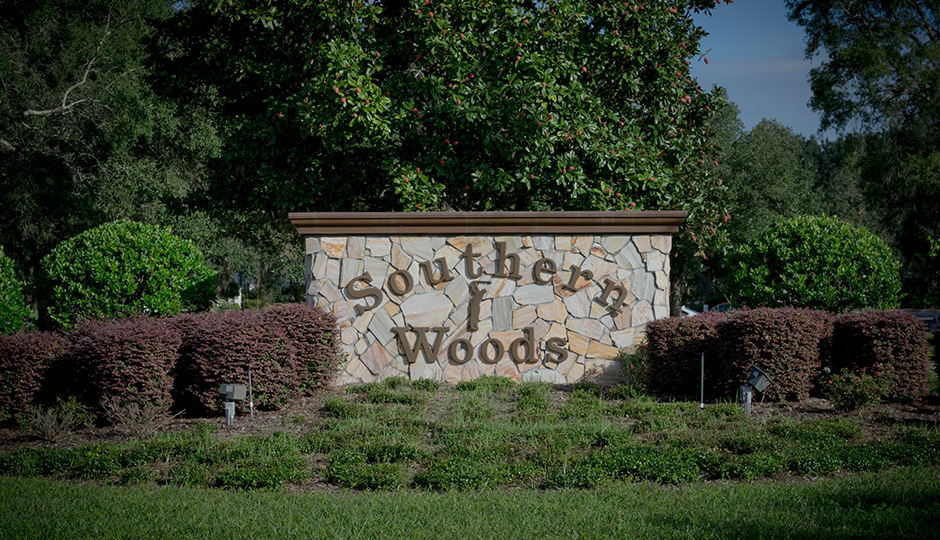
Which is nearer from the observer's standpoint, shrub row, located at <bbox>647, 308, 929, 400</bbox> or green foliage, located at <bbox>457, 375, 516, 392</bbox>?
shrub row, located at <bbox>647, 308, 929, 400</bbox>

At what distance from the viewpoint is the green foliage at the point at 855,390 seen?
837 cm

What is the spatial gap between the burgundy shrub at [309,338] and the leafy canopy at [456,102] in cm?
368

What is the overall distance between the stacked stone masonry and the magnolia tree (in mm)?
2340

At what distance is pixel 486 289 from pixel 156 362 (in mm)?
4546

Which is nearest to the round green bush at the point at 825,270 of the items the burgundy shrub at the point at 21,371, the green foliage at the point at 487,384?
the green foliage at the point at 487,384

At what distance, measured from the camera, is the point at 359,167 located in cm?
1466

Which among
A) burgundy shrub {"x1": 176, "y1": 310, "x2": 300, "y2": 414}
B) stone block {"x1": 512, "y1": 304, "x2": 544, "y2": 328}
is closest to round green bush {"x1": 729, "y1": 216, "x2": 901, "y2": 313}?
stone block {"x1": 512, "y1": 304, "x2": 544, "y2": 328}

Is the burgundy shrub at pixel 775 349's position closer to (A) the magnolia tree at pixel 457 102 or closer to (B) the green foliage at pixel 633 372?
(B) the green foliage at pixel 633 372

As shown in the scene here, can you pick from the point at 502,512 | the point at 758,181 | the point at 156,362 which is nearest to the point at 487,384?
the point at 156,362

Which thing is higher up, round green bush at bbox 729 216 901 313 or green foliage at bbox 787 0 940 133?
green foliage at bbox 787 0 940 133

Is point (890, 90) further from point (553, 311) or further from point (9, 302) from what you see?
point (9, 302)

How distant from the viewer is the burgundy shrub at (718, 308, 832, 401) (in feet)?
28.8

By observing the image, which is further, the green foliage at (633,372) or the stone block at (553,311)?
the stone block at (553,311)

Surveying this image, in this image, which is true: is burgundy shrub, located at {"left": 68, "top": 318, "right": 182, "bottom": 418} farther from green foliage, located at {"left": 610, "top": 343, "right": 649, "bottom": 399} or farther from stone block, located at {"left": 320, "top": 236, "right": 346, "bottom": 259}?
green foliage, located at {"left": 610, "top": 343, "right": 649, "bottom": 399}
